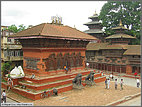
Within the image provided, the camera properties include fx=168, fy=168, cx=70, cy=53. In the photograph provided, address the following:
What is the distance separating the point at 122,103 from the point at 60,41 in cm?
1010

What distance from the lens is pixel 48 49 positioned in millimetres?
19562

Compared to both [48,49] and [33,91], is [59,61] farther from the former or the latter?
[33,91]

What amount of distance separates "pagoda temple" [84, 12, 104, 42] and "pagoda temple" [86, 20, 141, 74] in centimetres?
787

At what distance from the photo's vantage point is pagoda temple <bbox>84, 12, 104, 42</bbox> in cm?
4531

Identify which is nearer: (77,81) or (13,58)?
(77,81)

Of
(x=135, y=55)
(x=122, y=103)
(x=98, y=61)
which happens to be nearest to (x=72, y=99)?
(x=122, y=103)

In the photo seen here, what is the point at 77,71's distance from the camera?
2320cm

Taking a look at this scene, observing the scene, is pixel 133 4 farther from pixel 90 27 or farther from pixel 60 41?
pixel 60 41

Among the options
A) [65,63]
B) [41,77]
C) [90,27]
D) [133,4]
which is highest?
[133,4]

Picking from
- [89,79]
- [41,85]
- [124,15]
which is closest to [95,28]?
[124,15]

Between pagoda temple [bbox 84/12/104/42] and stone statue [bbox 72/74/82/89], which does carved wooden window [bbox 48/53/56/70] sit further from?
pagoda temple [bbox 84/12/104/42]

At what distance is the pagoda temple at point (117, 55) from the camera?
29781mm

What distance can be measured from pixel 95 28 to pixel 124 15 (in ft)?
27.8

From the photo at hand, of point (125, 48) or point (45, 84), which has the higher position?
point (125, 48)
